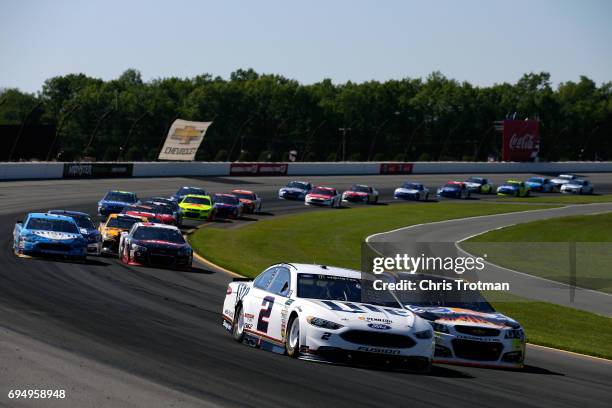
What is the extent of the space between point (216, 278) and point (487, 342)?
45.5ft

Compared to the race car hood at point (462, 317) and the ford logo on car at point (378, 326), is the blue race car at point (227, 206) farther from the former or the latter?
the ford logo on car at point (378, 326)

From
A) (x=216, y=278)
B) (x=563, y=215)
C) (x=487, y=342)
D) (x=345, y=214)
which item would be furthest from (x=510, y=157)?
(x=487, y=342)

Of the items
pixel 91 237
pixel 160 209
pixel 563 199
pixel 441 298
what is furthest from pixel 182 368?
pixel 563 199

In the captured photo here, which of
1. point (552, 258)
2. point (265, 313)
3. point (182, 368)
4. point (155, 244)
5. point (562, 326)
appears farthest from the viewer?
point (552, 258)

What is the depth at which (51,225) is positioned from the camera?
3016cm

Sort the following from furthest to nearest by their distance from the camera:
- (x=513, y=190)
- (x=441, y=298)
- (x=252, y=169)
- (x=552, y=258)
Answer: (x=252, y=169)
(x=513, y=190)
(x=552, y=258)
(x=441, y=298)

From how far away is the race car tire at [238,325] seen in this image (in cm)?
1670

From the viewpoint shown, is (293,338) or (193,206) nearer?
(293,338)

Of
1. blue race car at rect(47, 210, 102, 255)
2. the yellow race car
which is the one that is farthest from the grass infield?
blue race car at rect(47, 210, 102, 255)

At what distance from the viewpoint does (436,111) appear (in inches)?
6649

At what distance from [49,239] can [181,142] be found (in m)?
53.6

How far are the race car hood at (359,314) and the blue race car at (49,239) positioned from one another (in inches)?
615

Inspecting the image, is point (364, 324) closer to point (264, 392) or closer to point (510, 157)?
point (264, 392)

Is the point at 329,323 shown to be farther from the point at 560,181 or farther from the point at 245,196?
the point at 560,181
